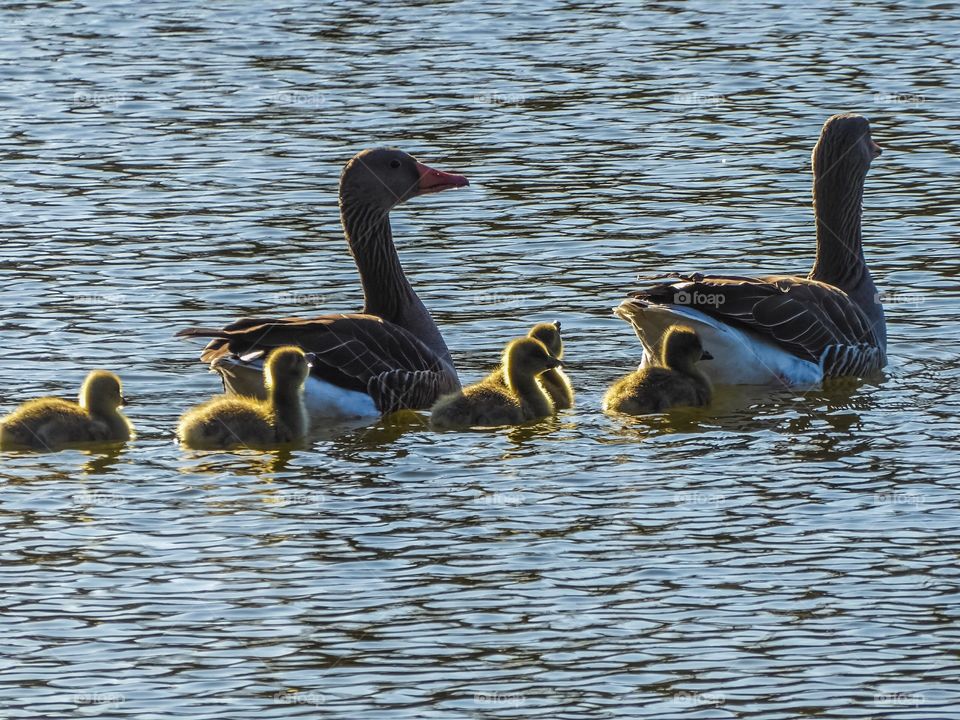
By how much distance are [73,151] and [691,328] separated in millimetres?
11037

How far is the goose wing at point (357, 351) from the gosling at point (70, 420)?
2.32 feet

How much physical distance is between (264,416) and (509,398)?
71.1 inches

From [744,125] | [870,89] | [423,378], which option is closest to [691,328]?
[423,378]

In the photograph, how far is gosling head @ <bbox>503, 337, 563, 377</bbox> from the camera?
1354 cm

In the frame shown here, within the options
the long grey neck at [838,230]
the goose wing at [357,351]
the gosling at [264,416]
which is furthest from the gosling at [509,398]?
the long grey neck at [838,230]

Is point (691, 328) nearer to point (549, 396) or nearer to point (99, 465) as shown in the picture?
Answer: point (549, 396)

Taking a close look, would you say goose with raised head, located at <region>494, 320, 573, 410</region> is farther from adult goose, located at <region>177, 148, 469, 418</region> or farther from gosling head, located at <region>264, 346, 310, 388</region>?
gosling head, located at <region>264, 346, 310, 388</region>

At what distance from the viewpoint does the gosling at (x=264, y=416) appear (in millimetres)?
12711

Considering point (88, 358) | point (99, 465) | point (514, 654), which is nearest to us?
point (514, 654)

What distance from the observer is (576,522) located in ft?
36.1

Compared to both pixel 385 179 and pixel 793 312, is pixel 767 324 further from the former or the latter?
pixel 385 179

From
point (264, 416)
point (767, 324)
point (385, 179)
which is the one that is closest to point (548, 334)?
point (767, 324)

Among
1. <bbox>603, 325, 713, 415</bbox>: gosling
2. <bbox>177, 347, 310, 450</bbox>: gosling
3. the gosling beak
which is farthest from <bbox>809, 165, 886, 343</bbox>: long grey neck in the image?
<bbox>177, 347, 310, 450</bbox>: gosling

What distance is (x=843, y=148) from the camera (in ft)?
52.1
